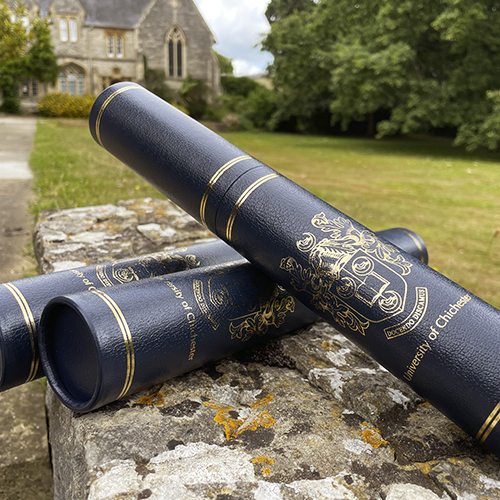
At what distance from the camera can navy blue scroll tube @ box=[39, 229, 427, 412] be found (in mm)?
1352

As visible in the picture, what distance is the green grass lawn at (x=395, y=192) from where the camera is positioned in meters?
4.79

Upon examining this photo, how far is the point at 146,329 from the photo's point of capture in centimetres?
142

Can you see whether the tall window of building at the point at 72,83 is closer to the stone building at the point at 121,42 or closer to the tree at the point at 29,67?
the stone building at the point at 121,42

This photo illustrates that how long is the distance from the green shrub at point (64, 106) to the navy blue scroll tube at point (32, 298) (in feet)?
90.2

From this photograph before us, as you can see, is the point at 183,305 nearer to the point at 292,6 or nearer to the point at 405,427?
the point at 405,427

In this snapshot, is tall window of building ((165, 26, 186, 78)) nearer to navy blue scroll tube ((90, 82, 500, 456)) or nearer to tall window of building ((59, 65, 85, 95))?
tall window of building ((59, 65, 85, 95))

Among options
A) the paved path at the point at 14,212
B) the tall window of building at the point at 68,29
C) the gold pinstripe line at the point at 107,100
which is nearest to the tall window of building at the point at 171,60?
the tall window of building at the point at 68,29

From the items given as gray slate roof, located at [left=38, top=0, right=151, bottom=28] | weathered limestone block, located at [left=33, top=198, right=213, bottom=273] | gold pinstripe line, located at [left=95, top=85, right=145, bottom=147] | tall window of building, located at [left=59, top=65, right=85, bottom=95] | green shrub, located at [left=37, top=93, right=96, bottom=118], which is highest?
gray slate roof, located at [left=38, top=0, right=151, bottom=28]

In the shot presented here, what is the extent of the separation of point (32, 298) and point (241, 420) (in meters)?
0.82

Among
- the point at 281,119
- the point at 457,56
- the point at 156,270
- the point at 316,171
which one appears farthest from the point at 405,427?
the point at 281,119

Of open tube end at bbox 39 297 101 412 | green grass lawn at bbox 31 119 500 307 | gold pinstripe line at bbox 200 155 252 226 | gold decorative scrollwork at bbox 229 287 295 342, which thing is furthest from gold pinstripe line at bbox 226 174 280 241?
green grass lawn at bbox 31 119 500 307

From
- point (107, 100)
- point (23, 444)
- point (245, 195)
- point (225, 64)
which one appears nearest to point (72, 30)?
point (225, 64)

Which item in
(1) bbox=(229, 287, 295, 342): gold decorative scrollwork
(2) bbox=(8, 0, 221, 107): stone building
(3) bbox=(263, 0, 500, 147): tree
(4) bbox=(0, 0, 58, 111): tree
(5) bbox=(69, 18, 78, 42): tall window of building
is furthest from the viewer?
(5) bbox=(69, 18, 78, 42): tall window of building

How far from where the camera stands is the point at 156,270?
1952 millimetres
